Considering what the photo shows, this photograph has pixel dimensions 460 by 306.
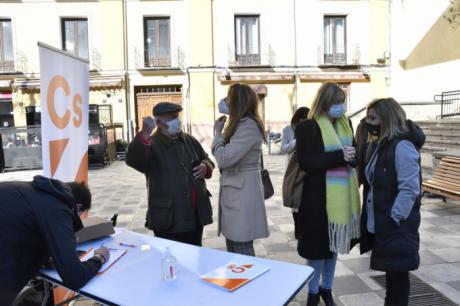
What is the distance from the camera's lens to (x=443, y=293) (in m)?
3.50

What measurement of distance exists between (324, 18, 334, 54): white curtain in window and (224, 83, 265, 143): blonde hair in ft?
58.8

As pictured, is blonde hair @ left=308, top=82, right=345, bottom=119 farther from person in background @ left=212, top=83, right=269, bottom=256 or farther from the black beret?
the black beret

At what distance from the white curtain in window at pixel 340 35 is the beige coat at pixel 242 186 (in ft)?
60.0

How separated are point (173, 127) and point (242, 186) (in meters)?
0.68

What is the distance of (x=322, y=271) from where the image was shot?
330 cm

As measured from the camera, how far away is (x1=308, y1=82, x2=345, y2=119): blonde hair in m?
3.01

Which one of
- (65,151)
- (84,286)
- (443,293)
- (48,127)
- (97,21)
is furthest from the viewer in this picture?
(97,21)

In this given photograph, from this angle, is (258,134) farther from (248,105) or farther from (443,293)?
(443,293)

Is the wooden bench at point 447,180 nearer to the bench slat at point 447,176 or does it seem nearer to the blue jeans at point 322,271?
the bench slat at point 447,176

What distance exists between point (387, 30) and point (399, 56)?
135cm

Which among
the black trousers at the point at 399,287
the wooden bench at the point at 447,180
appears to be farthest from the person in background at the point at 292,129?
the wooden bench at the point at 447,180

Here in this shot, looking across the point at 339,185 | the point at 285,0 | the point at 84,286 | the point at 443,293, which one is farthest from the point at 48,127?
the point at 285,0

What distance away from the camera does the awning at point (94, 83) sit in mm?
18203

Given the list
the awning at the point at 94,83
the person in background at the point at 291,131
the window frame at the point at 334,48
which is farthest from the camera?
the window frame at the point at 334,48
